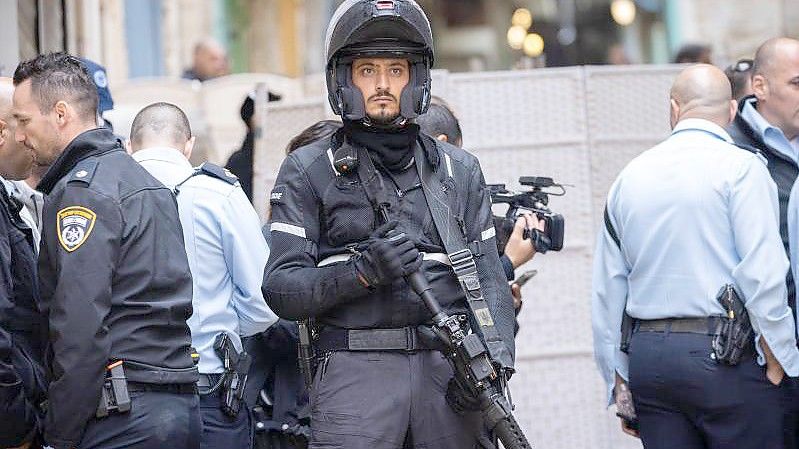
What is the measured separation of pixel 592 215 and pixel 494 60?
15.8 m

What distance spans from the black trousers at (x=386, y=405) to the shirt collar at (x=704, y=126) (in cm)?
190

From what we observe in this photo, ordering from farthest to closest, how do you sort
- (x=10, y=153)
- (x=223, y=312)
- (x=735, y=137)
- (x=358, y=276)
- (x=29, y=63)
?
(x=735, y=137)
(x=223, y=312)
(x=10, y=153)
(x=29, y=63)
(x=358, y=276)

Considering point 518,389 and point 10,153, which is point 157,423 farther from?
point 518,389

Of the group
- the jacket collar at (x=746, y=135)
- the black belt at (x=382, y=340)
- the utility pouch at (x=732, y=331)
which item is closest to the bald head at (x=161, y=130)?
the black belt at (x=382, y=340)

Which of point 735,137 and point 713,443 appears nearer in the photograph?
point 713,443

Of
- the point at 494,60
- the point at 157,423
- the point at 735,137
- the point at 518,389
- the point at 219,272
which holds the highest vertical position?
the point at 494,60

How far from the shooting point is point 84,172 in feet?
15.3

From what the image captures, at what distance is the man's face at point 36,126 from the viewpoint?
485cm

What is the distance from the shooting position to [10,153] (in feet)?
17.3

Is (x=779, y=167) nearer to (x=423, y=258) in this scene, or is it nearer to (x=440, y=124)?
(x=440, y=124)

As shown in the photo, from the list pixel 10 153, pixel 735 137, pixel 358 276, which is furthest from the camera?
pixel 735 137

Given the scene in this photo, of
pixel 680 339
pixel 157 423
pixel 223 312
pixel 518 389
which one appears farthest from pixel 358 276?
pixel 518 389

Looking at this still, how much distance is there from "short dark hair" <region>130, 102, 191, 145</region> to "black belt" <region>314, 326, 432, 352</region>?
1.70 meters

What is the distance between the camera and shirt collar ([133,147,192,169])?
230 inches
